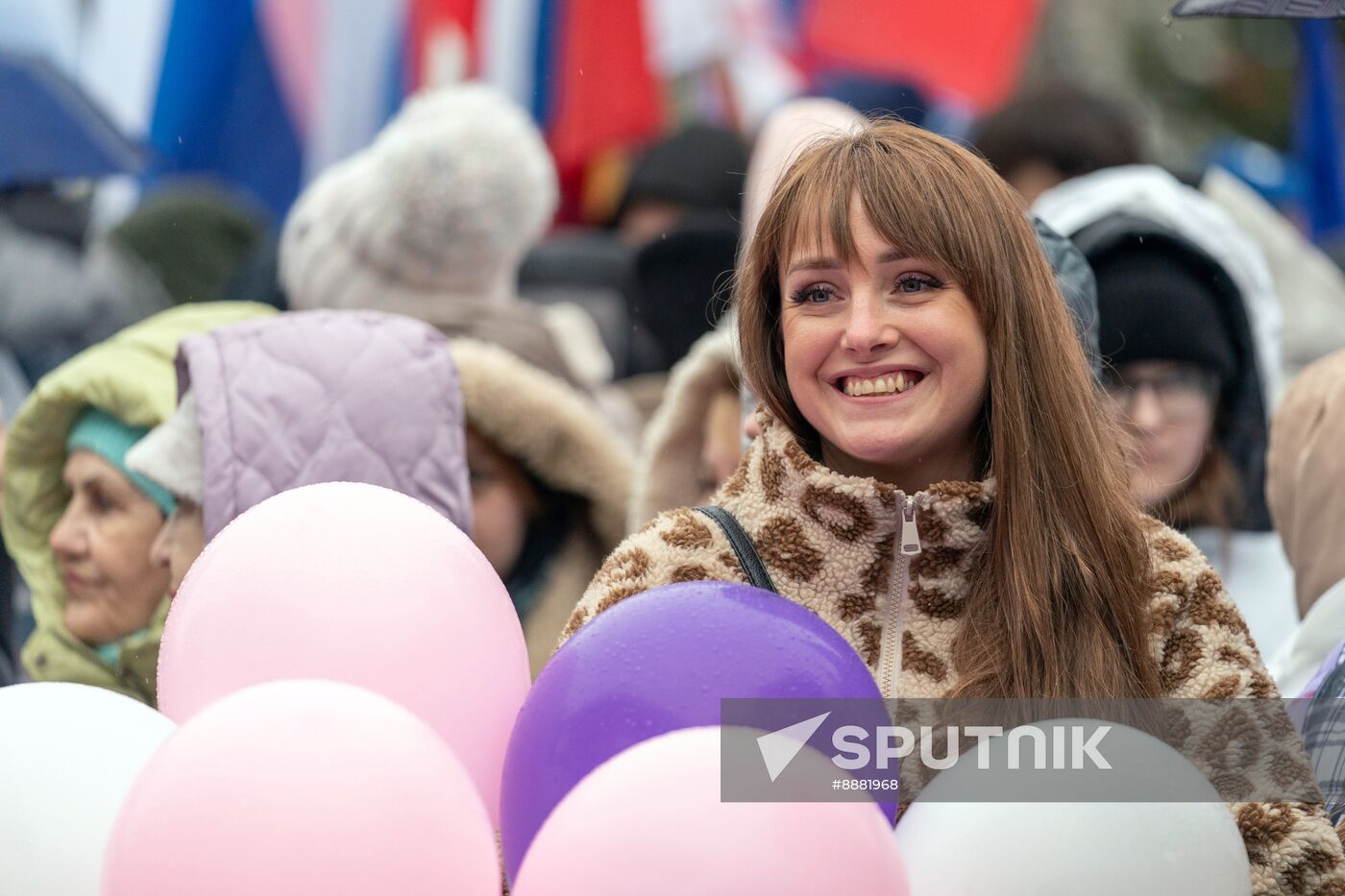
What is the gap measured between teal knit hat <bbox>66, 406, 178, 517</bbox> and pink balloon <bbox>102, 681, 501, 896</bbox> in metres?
1.85

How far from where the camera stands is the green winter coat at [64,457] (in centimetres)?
385

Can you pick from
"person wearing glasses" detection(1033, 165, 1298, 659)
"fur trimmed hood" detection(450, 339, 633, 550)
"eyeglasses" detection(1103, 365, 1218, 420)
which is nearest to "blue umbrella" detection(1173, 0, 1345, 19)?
"person wearing glasses" detection(1033, 165, 1298, 659)

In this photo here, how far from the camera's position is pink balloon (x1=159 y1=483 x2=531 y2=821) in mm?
2389

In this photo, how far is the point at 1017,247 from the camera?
2.71 metres

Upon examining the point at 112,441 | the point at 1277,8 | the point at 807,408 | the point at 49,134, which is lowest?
the point at 112,441

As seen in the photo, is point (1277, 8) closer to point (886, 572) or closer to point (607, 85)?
point (886, 572)

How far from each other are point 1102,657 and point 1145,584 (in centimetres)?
15

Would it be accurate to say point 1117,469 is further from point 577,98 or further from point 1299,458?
point 577,98

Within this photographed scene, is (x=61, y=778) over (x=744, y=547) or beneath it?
beneath

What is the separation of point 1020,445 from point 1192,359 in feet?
5.88

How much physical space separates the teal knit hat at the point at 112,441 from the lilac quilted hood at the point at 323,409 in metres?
0.32

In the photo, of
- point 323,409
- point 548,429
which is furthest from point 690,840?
point 548,429

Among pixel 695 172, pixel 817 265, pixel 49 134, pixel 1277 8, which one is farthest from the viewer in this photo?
pixel 695 172

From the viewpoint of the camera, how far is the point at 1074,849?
206 centimetres
